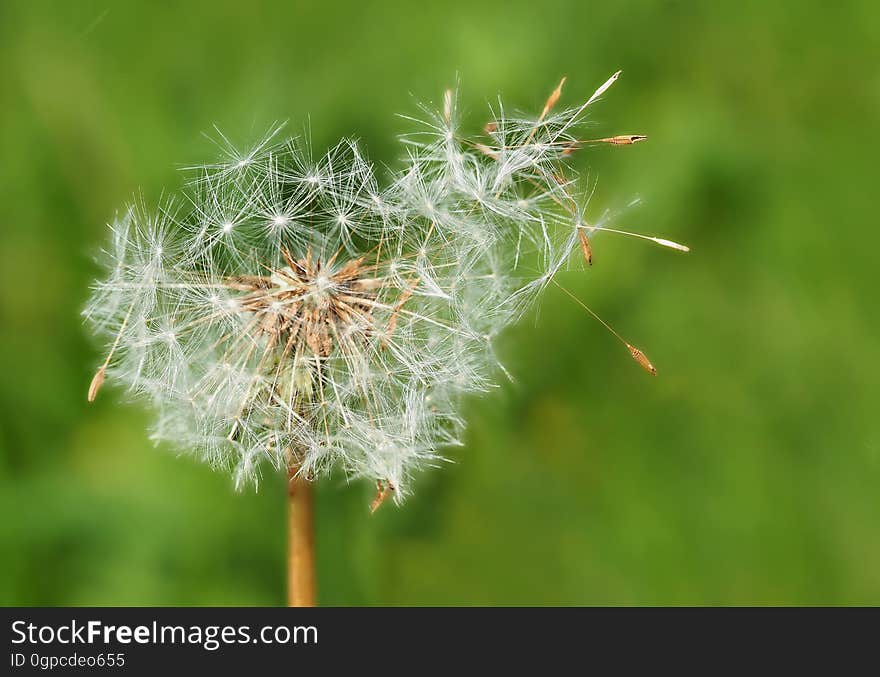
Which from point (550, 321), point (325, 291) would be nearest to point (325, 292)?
point (325, 291)

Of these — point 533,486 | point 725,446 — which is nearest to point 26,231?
point 533,486

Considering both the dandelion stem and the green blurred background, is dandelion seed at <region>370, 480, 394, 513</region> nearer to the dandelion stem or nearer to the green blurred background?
the dandelion stem

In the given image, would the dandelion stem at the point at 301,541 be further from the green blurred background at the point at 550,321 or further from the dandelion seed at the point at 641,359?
the dandelion seed at the point at 641,359

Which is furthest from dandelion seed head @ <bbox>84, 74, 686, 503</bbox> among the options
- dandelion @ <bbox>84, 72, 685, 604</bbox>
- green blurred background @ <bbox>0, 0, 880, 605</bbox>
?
green blurred background @ <bbox>0, 0, 880, 605</bbox>

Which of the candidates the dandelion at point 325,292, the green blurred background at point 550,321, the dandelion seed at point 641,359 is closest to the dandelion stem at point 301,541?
the dandelion at point 325,292

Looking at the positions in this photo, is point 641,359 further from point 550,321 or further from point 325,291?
point 550,321

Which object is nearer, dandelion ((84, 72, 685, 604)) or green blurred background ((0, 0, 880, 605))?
dandelion ((84, 72, 685, 604))
